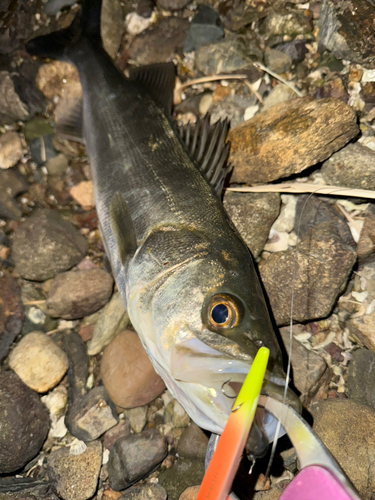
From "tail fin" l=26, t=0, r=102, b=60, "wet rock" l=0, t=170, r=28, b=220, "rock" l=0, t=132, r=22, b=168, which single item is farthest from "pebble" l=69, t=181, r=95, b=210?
"tail fin" l=26, t=0, r=102, b=60

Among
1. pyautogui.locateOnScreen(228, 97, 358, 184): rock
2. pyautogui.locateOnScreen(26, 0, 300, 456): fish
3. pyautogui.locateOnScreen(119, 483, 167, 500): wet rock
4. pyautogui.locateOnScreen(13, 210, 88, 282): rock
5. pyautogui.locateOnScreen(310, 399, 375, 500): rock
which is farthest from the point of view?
pyautogui.locateOnScreen(13, 210, 88, 282): rock

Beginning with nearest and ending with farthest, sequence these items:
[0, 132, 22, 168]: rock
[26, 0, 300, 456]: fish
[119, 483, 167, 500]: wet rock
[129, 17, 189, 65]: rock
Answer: [26, 0, 300, 456]: fish < [119, 483, 167, 500]: wet rock < [0, 132, 22, 168]: rock < [129, 17, 189, 65]: rock

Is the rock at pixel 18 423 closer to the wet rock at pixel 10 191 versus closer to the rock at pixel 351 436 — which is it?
the wet rock at pixel 10 191

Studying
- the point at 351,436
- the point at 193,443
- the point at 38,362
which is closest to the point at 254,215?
the point at 351,436

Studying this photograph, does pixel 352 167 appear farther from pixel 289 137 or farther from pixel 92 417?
pixel 92 417

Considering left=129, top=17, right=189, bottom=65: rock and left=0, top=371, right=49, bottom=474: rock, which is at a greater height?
left=129, top=17, right=189, bottom=65: rock

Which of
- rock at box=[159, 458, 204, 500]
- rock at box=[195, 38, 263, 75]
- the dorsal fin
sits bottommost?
rock at box=[159, 458, 204, 500]

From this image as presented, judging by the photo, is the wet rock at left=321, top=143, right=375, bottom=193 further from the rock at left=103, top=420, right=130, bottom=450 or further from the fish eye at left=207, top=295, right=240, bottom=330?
the rock at left=103, top=420, right=130, bottom=450
